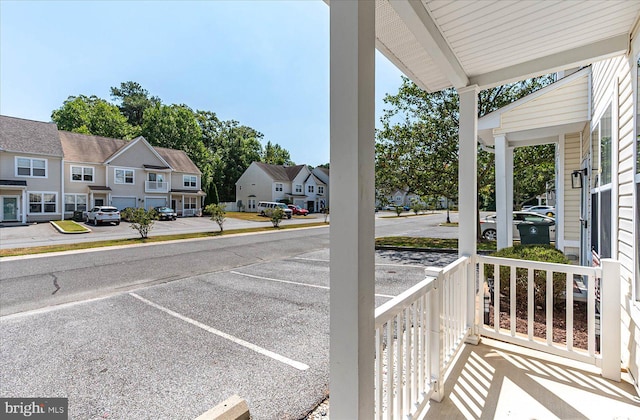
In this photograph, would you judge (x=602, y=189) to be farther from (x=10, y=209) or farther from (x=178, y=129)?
(x=178, y=129)

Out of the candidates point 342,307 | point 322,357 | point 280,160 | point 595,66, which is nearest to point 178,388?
point 322,357

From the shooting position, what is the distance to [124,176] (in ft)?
74.7

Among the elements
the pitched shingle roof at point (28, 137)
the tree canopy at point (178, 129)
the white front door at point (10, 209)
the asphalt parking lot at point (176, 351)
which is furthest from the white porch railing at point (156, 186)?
the asphalt parking lot at point (176, 351)

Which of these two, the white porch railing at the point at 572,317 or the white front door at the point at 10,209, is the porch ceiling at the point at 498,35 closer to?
the white porch railing at the point at 572,317

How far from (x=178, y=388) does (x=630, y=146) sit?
4.29 m

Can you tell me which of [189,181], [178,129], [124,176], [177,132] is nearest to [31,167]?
[124,176]

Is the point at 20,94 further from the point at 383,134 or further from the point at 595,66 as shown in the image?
the point at 595,66

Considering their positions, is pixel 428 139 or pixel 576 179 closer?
pixel 576 179

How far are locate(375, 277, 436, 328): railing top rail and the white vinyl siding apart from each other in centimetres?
2531

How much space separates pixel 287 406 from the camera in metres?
2.27

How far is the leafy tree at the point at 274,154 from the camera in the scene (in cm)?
4528

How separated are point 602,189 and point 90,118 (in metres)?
42.1

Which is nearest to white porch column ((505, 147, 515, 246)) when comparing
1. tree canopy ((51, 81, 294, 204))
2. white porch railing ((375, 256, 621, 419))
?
white porch railing ((375, 256, 621, 419))

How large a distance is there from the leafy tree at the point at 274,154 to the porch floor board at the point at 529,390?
44.1m
